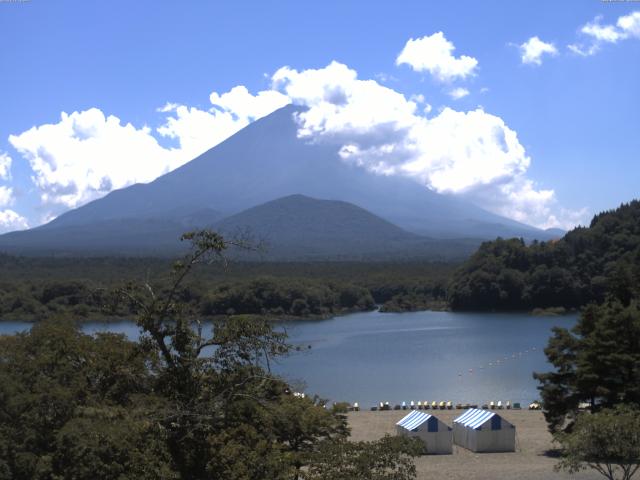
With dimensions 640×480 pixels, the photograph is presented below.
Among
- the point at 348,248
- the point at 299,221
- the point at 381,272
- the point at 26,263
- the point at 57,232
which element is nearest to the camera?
the point at 381,272

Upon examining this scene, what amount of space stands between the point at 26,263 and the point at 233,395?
75670 millimetres

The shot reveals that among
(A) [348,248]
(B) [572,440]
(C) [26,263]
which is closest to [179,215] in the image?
(A) [348,248]

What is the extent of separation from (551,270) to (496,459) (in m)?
40.4

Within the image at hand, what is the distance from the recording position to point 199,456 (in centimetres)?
736

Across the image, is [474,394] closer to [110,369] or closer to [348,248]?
[110,369]

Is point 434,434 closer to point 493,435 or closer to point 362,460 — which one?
point 493,435

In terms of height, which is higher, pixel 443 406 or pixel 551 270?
pixel 551 270

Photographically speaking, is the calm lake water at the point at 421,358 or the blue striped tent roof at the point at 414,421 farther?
the calm lake water at the point at 421,358

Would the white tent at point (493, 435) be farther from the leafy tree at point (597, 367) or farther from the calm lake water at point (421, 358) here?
the calm lake water at point (421, 358)

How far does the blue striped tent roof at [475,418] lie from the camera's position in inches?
→ 631

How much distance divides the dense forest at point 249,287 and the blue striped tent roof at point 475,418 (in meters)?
25.5

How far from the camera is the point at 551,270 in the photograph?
177ft

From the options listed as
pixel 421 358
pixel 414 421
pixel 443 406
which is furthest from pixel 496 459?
pixel 421 358

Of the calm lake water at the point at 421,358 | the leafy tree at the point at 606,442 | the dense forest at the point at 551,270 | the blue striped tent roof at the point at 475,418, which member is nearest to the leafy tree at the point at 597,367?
the blue striped tent roof at the point at 475,418
